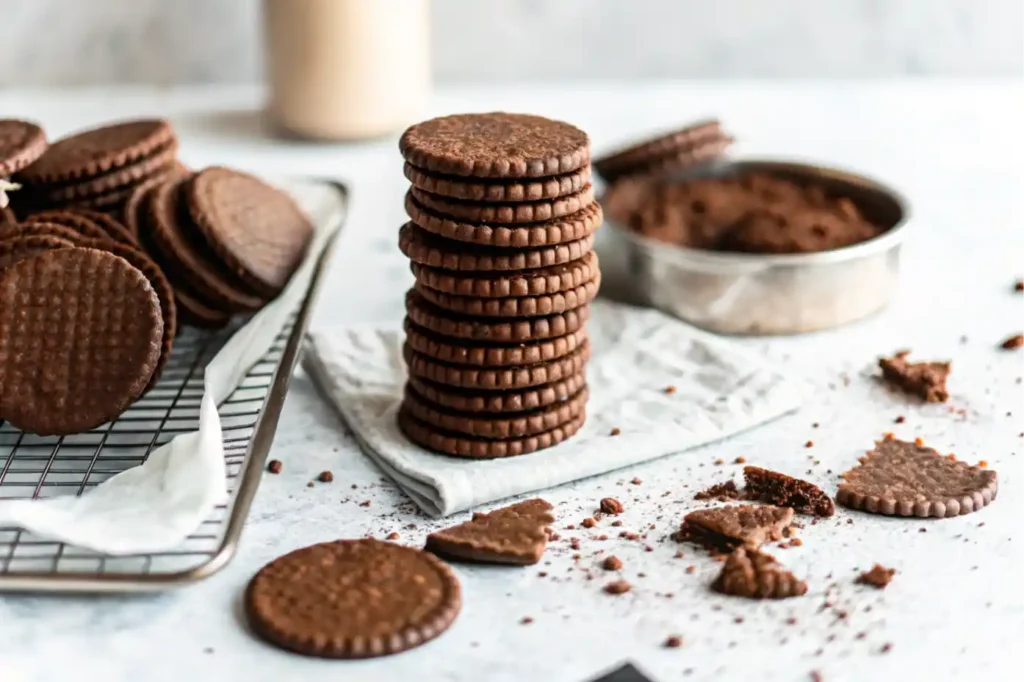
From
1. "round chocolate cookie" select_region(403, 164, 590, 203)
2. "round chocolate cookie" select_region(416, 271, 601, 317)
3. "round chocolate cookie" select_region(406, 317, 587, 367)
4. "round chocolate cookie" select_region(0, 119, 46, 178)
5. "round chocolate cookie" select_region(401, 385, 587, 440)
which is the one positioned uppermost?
"round chocolate cookie" select_region(403, 164, 590, 203)

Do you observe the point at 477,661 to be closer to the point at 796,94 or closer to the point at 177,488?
the point at 177,488

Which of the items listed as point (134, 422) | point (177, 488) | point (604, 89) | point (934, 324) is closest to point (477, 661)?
point (177, 488)

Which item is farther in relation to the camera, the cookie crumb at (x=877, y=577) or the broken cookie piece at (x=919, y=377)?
the broken cookie piece at (x=919, y=377)

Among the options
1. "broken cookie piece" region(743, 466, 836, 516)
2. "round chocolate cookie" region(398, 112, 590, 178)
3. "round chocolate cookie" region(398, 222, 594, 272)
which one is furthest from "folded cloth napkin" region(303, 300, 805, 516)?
"round chocolate cookie" region(398, 112, 590, 178)

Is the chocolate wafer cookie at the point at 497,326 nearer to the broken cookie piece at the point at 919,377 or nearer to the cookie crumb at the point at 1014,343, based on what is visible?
the broken cookie piece at the point at 919,377

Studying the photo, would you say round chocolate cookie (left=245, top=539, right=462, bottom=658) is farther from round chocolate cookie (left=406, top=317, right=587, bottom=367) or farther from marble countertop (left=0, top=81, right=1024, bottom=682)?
round chocolate cookie (left=406, top=317, right=587, bottom=367)

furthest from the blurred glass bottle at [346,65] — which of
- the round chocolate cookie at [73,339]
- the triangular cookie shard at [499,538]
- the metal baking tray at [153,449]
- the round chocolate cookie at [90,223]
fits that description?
the triangular cookie shard at [499,538]

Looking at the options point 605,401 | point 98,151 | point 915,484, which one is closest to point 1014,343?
point 915,484
